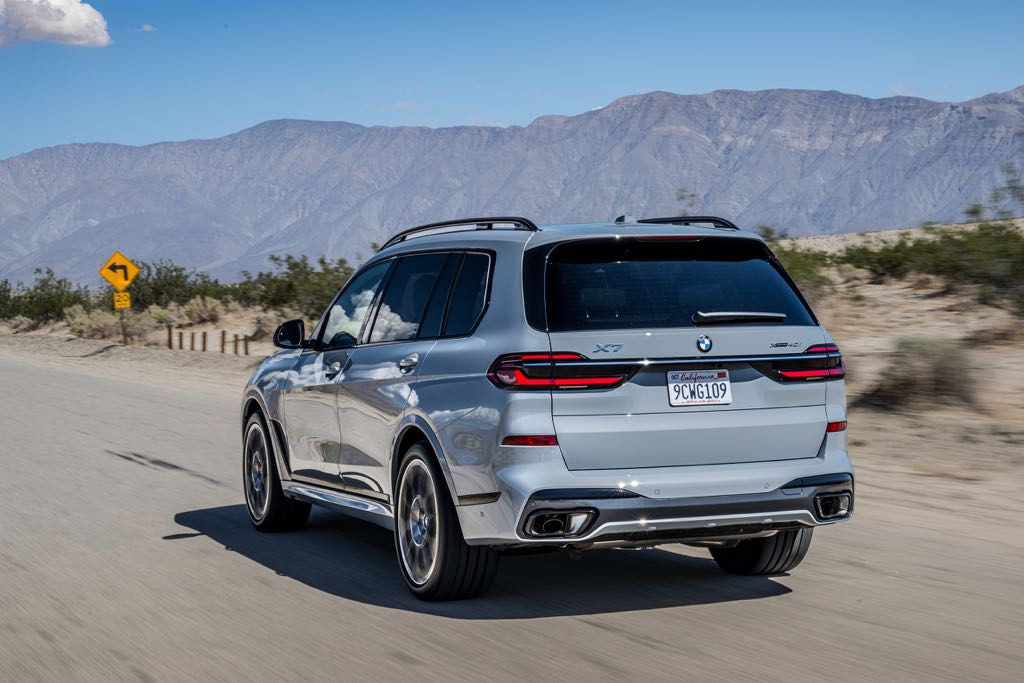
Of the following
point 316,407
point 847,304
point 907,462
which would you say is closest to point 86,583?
point 316,407

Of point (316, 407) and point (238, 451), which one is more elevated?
point (316, 407)

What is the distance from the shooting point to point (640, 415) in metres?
5.54

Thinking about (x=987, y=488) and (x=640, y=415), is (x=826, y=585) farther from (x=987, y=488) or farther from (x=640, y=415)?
(x=987, y=488)

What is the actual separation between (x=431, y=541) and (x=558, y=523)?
2.90 feet

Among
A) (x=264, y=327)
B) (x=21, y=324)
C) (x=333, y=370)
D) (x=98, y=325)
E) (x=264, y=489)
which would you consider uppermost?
(x=333, y=370)

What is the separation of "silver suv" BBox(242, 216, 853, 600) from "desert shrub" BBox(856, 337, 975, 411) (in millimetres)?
7203

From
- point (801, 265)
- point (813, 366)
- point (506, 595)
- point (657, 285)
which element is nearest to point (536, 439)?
point (657, 285)

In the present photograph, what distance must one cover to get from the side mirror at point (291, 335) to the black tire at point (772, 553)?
287 centimetres

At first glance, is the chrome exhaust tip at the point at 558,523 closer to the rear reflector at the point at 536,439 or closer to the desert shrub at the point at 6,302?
the rear reflector at the point at 536,439

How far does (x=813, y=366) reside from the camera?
5918 mm

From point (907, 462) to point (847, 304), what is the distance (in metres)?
13.9

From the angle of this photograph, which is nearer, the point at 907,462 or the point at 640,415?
the point at 640,415

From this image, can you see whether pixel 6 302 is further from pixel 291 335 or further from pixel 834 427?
pixel 834 427

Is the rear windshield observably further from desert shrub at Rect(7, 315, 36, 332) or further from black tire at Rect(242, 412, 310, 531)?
desert shrub at Rect(7, 315, 36, 332)
